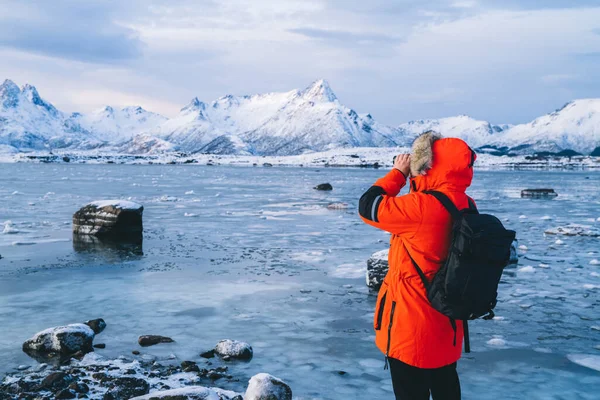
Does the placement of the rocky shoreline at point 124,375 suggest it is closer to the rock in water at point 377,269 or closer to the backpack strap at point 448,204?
the backpack strap at point 448,204

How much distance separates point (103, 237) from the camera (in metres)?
17.4

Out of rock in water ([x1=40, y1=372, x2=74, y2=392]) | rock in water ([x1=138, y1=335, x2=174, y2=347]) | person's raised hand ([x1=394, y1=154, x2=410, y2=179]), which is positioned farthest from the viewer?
rock in water ([x1=138, y1=335, x2=174, y2=347])

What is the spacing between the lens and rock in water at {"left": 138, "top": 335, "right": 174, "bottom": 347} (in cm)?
792

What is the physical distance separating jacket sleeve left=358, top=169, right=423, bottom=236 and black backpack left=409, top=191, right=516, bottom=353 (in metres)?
0.23

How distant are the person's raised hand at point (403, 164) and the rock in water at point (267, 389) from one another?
9.38 feet

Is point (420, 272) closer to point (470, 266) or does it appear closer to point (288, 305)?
point (470, 266)

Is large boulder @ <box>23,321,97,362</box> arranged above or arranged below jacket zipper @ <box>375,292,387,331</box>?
below

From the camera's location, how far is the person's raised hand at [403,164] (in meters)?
4.33

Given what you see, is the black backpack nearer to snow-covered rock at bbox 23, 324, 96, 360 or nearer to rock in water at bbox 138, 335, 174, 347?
rock in water at bbox 138, 335, 174, 347

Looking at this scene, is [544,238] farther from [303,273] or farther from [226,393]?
[226,393]

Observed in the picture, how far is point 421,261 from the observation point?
4.00 m

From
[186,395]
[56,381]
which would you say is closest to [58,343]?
[56,381]

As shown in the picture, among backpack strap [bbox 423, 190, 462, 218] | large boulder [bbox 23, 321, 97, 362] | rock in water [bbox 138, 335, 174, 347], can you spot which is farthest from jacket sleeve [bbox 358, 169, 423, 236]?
large boulder [bbox 23, 321, 97, 362]

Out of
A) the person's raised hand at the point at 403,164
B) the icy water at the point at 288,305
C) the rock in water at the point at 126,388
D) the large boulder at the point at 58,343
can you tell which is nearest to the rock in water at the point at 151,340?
the icy water at the point at 288,305
